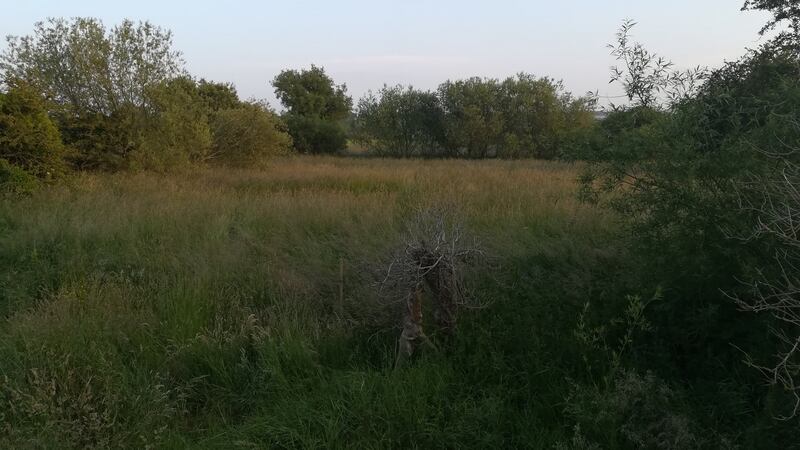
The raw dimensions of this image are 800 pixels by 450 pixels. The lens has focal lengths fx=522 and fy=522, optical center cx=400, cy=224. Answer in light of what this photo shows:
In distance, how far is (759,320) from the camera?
319 cm

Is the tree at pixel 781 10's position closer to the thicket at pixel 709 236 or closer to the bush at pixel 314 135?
the thicket at pixel 709 236

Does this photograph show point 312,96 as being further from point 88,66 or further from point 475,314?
point 475,314

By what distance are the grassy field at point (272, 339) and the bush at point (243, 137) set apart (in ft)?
31.3

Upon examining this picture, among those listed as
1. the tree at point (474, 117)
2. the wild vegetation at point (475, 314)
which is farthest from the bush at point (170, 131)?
the tree at point (474, 117)

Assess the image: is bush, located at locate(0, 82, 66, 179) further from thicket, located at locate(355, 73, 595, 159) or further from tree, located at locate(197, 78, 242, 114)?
thicket, located at locate(355, 73, 595, 159)

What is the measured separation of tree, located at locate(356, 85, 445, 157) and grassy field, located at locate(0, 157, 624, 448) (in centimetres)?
2524

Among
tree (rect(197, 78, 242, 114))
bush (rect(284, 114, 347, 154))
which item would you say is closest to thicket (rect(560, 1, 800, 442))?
tree (rect(197, 78, 242, 114))

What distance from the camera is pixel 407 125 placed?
105ft

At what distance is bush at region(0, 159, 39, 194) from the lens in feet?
30.3

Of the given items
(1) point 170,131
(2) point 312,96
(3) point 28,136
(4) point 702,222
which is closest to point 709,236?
(4) point 702,222

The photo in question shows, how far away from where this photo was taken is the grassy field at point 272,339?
3229 millimetres

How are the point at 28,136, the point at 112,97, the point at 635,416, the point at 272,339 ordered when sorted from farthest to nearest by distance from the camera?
1. the point at 112,97
2. the point at 28,136
3. the point at 272,339
4. the point at 635,416

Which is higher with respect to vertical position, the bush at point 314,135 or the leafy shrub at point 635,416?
the bush at point 314,135

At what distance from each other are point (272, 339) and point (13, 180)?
8076 mm
